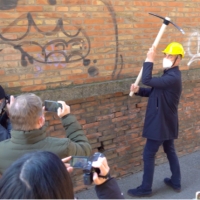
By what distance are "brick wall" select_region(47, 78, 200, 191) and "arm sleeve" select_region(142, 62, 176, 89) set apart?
801mm

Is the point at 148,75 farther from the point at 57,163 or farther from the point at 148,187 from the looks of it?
the point at 57,163

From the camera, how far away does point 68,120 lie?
225 centimetres

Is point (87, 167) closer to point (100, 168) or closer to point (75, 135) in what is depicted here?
point (100, 168)

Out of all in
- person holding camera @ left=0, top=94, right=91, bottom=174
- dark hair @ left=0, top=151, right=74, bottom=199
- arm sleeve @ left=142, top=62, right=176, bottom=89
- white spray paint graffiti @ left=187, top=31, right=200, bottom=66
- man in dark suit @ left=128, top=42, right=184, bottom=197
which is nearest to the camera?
dark hair @ left=0, top=151, right=74, bottom=199

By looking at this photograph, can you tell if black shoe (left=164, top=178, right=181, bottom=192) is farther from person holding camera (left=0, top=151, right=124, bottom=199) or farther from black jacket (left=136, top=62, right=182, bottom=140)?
person holding camera (left=0, top=151, right=124, bottom=199)

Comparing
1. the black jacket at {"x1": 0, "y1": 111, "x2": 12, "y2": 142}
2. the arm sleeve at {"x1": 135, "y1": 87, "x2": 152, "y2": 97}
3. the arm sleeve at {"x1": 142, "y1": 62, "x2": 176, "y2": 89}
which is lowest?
the black jacket at {"x1": 0, "y1": 111, "x2": 12, "y2": 142}

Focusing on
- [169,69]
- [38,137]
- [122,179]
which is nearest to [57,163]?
[38,137]

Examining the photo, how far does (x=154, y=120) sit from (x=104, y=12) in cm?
152

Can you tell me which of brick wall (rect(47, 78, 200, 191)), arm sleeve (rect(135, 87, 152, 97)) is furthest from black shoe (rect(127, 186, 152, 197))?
arm sleeve (rect(135, 87, 152, 97))

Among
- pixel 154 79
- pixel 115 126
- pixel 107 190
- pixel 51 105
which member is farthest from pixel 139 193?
pixel 107 190

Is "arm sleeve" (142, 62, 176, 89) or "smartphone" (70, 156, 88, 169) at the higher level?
"arm sleeve" (142, 62, 176, 89)

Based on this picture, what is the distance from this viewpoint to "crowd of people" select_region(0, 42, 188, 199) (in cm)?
128

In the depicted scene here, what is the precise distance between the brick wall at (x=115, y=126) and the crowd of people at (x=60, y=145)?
18.9 inches

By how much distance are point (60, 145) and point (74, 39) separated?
199 cm
